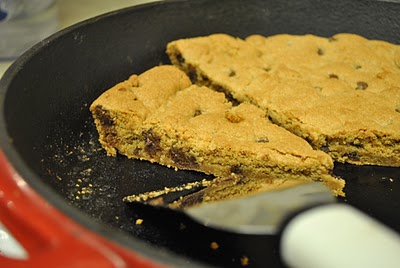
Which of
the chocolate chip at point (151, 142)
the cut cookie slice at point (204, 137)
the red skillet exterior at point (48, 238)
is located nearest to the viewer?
the red skillet exterior at point (48, 238)

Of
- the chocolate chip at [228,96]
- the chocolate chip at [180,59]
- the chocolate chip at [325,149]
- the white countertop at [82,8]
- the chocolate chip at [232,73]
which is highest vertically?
the white countertop at [82,8]

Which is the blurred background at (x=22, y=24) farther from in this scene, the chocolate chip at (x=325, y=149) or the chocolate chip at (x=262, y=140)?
the chocolate chip at (x=325, y=149)

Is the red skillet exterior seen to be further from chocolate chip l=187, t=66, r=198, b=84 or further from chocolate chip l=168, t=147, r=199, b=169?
chocolate chip l=187, t=66, r=198, b=84

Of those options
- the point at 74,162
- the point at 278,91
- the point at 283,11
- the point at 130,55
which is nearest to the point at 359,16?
the point at 283,11

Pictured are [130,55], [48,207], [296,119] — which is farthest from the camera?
[130,55]

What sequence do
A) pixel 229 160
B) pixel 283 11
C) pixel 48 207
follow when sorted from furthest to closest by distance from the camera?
1. pixel 283 11
2. pixel 229 160
3. pixel 48 207

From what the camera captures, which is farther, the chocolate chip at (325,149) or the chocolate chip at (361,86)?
the chocolate chip at (361,86)

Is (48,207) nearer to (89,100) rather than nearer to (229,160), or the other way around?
(229,160)

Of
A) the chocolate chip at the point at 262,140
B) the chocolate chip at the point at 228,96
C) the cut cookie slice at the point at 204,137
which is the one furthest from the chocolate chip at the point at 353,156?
the chocolate chip at the point at 228,96
